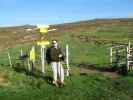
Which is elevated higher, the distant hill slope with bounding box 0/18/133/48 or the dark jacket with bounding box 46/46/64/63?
the dark jacket with bounding box 46/46/64/63

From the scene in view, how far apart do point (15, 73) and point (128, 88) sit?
559 cm

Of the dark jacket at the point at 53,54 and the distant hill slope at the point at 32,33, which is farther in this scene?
the distant hill slope at the point at 32,33

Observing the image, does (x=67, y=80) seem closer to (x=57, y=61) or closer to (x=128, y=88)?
(x=57, y=61)

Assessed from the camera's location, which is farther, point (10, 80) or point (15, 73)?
point (15, 73)

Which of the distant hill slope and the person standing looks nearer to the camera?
the person standing

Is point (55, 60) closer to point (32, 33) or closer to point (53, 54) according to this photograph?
point (53, 54)

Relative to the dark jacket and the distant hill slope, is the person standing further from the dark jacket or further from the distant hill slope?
the distant hill slope

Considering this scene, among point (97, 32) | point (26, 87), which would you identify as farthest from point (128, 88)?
point (97, 32)

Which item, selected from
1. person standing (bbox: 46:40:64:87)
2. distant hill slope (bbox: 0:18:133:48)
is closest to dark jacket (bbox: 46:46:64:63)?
person standing (bbox: 46:40:64:87)

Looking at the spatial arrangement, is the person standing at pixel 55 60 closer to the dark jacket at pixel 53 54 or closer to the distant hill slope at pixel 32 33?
the dark jacket at pixel 53 54

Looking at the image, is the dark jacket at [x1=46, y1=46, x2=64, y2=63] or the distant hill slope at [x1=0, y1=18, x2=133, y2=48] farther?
the distant hill slope at [x1=0, y1=18, x2=133, y2=48]

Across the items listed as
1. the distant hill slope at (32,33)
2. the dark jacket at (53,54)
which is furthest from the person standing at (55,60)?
the distant hill slope at (32,33)

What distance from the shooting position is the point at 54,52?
21.2 metres

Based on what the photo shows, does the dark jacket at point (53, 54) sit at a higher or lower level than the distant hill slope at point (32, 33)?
higher
